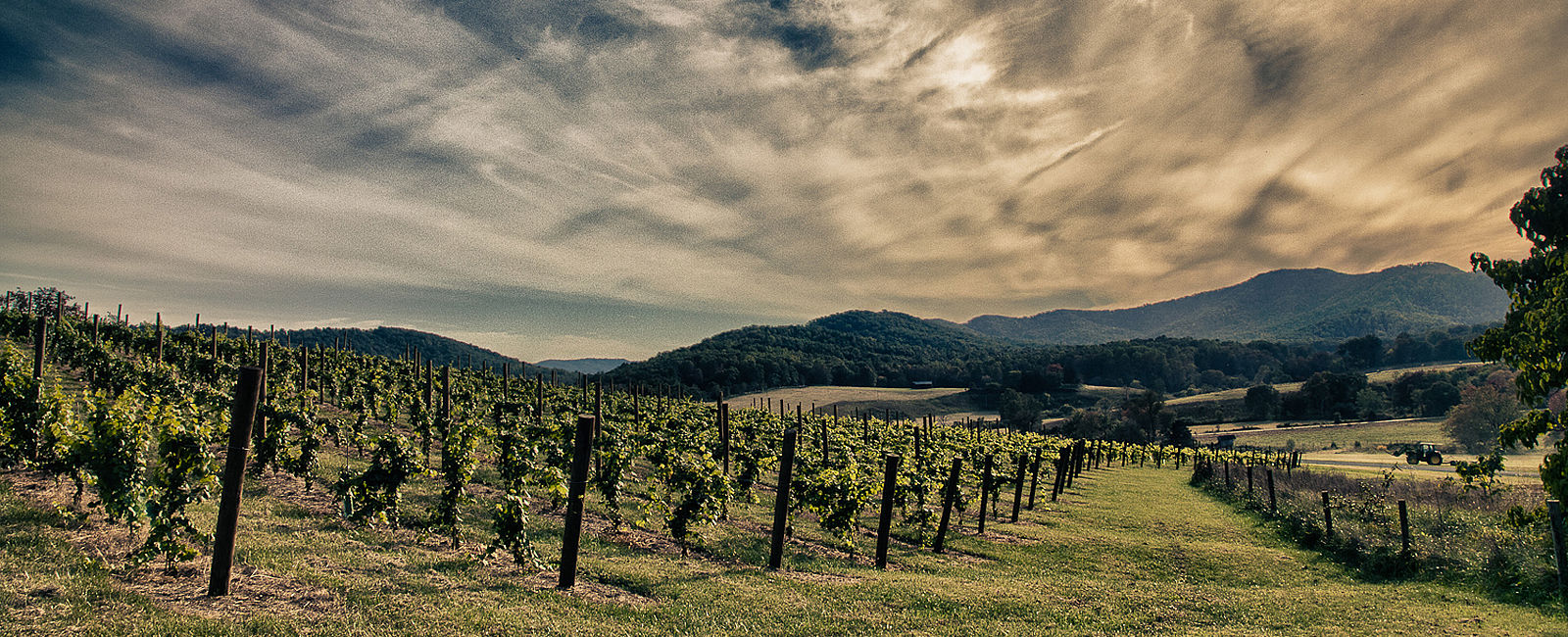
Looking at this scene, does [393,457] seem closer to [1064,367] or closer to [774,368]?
[774,368]

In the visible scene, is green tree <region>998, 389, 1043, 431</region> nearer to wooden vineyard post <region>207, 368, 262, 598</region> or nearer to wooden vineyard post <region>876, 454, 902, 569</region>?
wooden vineyard post <region>876, 454, 902, 569</region>

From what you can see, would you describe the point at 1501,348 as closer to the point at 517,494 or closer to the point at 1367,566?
the point at 1367,566

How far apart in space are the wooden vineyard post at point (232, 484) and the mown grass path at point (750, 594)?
0.54m

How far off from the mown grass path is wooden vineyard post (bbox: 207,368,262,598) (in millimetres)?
542

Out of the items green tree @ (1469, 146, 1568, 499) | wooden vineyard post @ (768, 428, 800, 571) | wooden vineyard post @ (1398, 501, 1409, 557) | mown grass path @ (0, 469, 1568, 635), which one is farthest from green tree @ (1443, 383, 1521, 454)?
wooden vineyard post @ (768, 428, 800, 571)

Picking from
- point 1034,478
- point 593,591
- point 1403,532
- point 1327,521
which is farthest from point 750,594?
point 1327,521

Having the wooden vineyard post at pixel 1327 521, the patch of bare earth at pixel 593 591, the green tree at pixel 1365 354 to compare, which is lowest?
the wooden vineyard post at pixel 1327 521

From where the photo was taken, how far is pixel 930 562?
1421 centimetres

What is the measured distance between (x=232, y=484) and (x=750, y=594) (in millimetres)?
6680

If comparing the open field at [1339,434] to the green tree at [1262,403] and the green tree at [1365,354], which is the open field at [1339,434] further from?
the green tree at [1365,354]

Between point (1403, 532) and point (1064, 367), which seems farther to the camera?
point (1064, 367)

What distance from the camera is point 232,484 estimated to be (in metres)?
6.86

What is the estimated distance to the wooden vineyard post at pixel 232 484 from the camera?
6.70 meters

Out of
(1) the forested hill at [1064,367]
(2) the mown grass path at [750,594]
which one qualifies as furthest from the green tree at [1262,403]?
Answer: (2) the mown grass path at [750,594]
